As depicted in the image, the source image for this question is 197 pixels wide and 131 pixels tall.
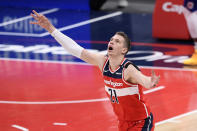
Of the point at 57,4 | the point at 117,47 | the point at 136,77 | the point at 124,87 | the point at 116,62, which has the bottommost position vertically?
the point at 124,87

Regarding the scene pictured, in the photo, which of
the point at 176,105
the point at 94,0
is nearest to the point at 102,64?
the point at 176,105

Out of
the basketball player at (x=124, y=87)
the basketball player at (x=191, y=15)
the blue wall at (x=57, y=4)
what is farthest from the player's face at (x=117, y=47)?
the blue wall at (x=57, y=4)

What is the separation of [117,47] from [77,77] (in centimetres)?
494

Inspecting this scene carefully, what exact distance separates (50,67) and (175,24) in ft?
13.6

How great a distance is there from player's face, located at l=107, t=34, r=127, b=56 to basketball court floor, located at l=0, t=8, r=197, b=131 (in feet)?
7.70

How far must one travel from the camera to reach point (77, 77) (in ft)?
33.4

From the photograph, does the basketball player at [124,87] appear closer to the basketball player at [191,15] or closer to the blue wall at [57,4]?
the basketball player at [191,15]

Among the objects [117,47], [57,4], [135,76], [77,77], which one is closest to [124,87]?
[135,76]

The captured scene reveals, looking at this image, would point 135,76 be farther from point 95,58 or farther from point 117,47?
point 95,58

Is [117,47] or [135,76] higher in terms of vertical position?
[117,47]

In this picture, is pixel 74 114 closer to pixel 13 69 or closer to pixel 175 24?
pixel 13 69

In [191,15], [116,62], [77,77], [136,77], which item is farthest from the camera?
[191,15]

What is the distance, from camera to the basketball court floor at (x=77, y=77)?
777 centimetres

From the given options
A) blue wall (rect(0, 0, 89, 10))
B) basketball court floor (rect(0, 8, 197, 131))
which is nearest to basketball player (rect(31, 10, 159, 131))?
basketball court floor (rect(0, 8, 197, 131))
